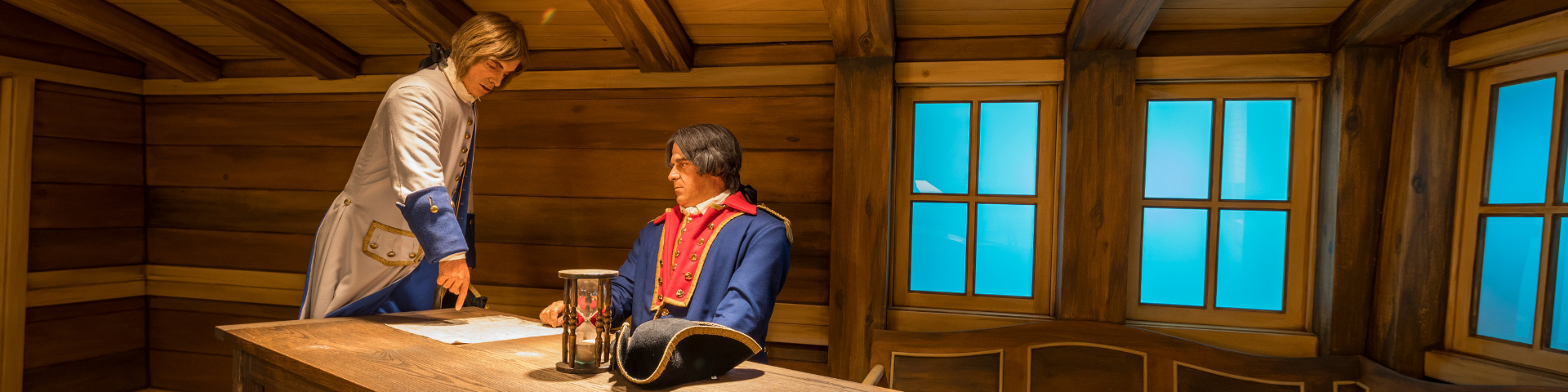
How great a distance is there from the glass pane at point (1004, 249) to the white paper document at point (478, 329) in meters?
1.55

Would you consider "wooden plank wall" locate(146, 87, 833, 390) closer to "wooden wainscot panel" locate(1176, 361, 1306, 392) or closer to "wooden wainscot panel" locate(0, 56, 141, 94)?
"wooden wainscot panel" locate(0, 56, 141, 94)

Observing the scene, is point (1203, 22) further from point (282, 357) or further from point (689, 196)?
point (282, 357)

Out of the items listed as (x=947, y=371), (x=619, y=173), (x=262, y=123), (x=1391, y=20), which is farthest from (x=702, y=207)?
(x=262, y=123)

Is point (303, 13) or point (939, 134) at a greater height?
point (303, 13)

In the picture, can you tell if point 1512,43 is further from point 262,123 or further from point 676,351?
point 262,123

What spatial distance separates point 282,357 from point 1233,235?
2744 millimetres

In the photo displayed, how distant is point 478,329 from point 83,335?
2743mm

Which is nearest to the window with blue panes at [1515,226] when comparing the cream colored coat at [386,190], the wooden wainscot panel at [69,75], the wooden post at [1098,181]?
the wooden post at [1098,181]

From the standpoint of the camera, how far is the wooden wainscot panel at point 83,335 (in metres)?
3.12

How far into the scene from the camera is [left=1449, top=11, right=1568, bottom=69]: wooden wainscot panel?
1.95 metres

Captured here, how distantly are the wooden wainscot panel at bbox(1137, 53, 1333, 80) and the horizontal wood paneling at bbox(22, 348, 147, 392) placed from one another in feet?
14.4

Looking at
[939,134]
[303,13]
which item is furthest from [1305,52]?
[303,13]

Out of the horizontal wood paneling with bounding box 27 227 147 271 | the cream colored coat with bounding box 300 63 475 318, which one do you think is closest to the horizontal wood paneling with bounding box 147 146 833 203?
the horizontal wood paneling with bounding box 27 227 147 271

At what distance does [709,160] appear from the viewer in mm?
2004
